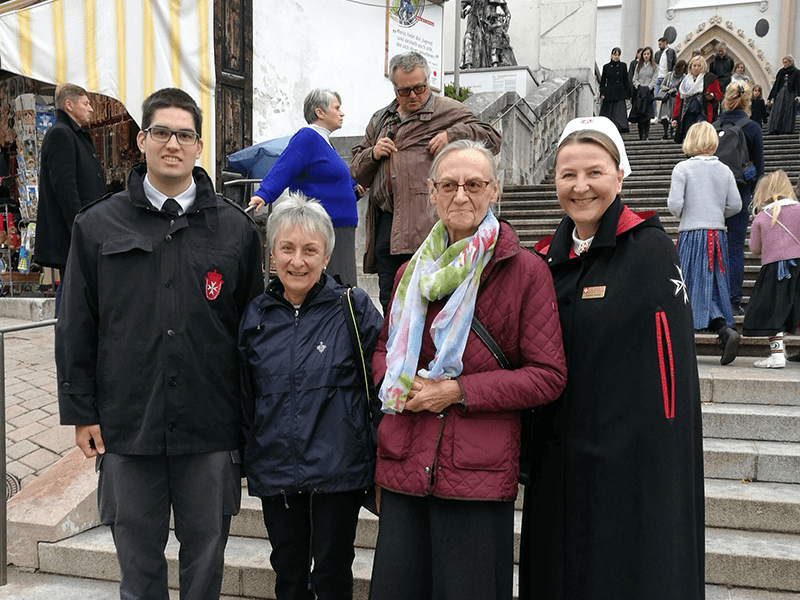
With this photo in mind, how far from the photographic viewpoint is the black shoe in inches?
199

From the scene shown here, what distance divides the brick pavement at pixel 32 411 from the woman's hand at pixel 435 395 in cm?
258

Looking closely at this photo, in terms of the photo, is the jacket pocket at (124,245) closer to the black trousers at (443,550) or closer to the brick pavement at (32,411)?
the black trousers at (443,550)

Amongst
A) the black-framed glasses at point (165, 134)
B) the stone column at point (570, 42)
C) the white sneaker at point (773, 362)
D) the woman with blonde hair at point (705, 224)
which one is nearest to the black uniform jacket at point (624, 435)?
the black-framed glasses at point (165, 134)

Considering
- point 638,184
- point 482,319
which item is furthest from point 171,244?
point 638,184

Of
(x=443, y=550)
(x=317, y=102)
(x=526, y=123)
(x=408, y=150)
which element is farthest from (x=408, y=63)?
(x=526, y=123)

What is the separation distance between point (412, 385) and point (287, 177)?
7.32ft

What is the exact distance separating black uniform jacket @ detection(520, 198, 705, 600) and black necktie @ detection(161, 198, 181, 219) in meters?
1.28

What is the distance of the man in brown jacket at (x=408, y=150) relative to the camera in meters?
3.83

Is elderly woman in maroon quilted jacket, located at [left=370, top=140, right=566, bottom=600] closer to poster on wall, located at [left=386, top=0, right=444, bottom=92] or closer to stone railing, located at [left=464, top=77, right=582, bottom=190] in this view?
stone railing, located at [left=464, top=77, right=582, bottom=190]

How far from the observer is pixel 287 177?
407 centimetres

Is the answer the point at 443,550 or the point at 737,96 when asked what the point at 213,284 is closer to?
the point at 443,550

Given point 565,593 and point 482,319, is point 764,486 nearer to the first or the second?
point 565,593

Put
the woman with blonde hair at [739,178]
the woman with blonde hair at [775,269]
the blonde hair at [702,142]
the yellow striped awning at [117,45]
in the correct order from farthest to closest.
→ 1. the yellow striped awning at [117,45]
2. the woman with blonde hair at [739,178]
3. the blonde hair at [702,142]
4. the woman with blonde hair at [775,269]

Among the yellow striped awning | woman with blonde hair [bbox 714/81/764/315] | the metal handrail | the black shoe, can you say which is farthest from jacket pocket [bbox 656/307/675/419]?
the yellow striped awning
